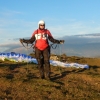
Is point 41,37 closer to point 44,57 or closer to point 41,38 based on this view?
point 41,38

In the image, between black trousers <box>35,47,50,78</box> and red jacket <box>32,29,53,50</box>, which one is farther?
black trousers <box>35,47,50,78</box>

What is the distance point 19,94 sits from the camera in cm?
1109

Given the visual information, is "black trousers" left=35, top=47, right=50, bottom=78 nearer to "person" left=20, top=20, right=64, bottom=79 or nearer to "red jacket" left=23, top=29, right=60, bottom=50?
"person" left=20, top=20, right=64, bottom=79

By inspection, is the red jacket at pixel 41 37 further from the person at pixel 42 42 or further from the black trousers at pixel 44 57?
the black trousers at pixel 44 57

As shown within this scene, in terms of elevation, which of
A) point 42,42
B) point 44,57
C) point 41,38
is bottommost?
point 44,57

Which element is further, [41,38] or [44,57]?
[44,57]

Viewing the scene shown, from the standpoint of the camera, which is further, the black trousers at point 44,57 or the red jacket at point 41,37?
the black trousers at point 44,57

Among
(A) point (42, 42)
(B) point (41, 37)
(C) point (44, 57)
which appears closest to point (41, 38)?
(B) point (41, 37)

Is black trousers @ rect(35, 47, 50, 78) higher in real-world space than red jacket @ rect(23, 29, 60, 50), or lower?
lower

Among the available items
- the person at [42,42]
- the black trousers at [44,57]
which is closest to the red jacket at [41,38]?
the person at [42,42]

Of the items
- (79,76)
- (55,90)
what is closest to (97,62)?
(79,76)

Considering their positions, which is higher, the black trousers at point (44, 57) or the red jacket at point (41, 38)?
the red jacket at point (41, 38)

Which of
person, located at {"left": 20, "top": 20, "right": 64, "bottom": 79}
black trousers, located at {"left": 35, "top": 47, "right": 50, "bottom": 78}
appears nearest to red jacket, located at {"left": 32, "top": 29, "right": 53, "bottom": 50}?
person, located at {"left": 20, "top": 20, "right": 64, "bottom": 79}

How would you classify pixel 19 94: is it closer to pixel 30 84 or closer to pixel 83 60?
pixel 30 84
